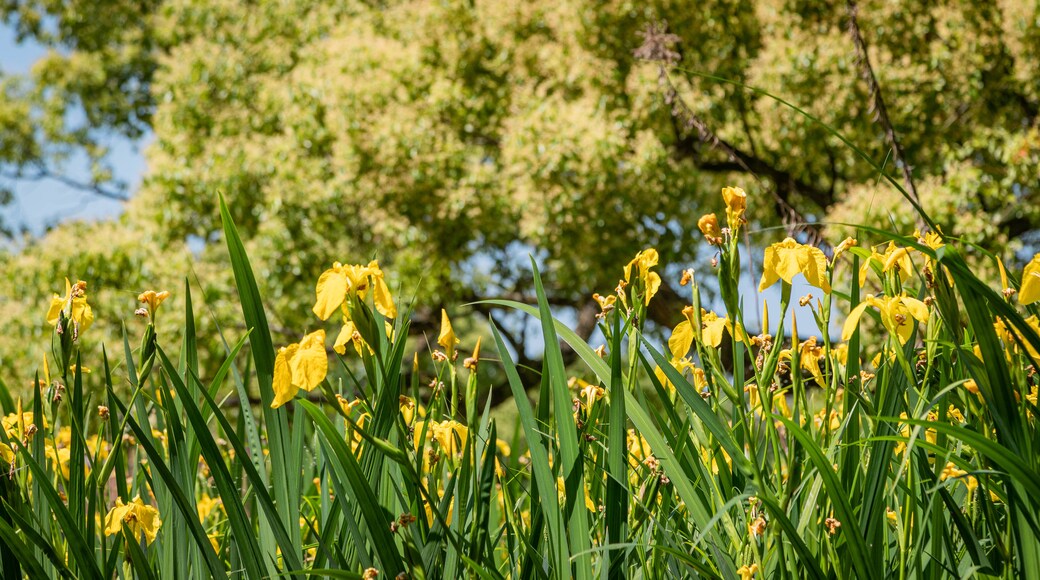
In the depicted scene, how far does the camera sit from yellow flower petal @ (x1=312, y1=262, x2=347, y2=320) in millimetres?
733

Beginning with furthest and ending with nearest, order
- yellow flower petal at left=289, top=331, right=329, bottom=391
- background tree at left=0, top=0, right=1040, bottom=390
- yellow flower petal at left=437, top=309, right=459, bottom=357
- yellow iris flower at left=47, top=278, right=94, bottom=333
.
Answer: background tree at left=0, top=0, right=1040, bottom=390, yellow iris flower at left=47, top=278, right=94, bottom=333, yellow flower petal at left=437, top=309, right=459, bottom=357, yellow flower petal at left=289, top=331, right=329, bottom=391

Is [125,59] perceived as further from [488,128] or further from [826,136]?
[826,136]

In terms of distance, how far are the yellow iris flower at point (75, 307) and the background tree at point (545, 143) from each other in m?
4.92

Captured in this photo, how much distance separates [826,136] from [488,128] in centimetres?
273

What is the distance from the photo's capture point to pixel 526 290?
8.93 meters

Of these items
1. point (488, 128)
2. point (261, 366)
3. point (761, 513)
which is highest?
point (488, 128)

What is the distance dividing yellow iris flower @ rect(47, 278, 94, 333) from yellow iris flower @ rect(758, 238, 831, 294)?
67cm

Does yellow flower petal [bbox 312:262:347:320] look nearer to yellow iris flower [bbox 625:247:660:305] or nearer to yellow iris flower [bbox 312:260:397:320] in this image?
yellow iris flower [bbox 312:260:397:320]

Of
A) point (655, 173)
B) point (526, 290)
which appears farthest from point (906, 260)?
point (526, 290)

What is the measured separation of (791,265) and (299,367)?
448mm

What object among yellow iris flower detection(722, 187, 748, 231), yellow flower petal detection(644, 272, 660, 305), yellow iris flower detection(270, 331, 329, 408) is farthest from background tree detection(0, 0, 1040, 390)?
yellow iris flower detection(270, 331, 329, 408)

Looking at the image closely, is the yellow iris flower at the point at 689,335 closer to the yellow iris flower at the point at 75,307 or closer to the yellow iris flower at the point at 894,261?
the yellow iris flower at the point at 894,261

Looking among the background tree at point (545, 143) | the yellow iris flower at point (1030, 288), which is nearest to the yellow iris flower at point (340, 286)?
the yellow iris flower at point (1030, 288)

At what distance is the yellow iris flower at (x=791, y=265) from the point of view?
32.8 inches
